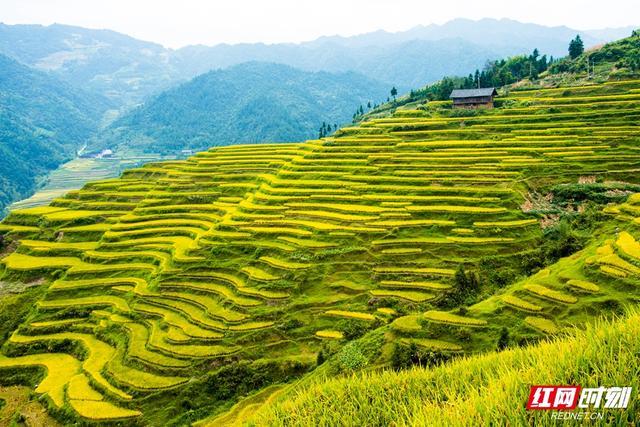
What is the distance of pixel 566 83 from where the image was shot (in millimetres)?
66750

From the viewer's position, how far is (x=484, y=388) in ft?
19.4

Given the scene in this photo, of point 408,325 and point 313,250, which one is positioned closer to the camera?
point 408,325

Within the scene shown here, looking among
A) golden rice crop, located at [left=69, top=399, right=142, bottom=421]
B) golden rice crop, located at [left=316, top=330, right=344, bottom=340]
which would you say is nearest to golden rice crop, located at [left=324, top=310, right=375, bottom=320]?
golden rice crop, located at [left=316, top=330, right=344, bottom=340]

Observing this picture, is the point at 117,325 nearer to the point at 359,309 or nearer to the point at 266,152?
the point at 359,309

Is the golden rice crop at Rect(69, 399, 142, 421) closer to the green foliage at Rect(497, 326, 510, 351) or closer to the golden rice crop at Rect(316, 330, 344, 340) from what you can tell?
the golden rice crop at Rect(316, 330, 344, 340)

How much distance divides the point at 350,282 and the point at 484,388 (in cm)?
2474

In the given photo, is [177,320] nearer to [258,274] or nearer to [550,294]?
Result: [258,274]

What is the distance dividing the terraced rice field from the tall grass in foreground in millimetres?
13609

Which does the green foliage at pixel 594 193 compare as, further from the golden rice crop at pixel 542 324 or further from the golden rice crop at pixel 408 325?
the golden rice crop at pixel 408 325

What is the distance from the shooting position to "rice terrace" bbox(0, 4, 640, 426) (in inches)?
297

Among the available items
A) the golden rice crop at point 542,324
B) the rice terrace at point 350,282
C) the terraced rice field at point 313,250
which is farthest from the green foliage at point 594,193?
the golden rice crop at point 542,324

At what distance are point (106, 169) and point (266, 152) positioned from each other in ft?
458

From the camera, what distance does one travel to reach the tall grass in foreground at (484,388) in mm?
5223

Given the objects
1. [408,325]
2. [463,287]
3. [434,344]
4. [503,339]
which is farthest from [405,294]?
[503,339]
